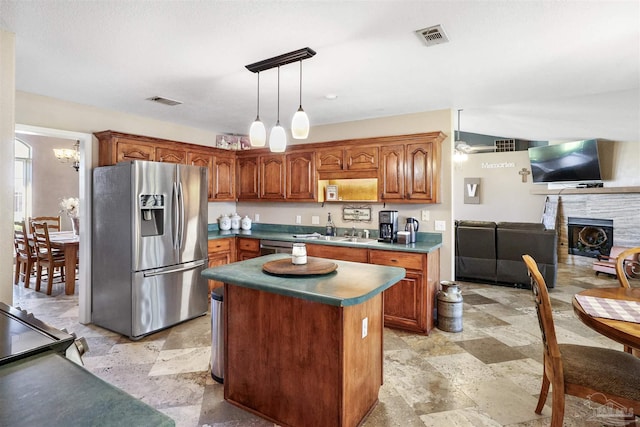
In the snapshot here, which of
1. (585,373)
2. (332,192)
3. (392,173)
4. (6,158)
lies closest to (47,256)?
(6,158)

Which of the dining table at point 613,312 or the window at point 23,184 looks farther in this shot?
the window at point 23,184

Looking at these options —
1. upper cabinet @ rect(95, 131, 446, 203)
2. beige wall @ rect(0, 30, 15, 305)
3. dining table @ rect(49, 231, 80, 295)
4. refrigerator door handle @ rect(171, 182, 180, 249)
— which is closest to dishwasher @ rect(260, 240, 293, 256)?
upper cabinet @ rect(95, 131, 446, 203)

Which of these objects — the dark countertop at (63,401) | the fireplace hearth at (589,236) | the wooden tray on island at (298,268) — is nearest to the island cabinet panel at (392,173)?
the wooden tray on island at (298,268)

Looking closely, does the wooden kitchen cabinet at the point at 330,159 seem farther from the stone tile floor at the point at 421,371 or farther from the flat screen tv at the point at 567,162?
the flat screen tv at the point at 567,162

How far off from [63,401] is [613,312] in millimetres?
2385

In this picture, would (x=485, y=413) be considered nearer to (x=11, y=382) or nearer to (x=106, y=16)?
(x=11, y=382)

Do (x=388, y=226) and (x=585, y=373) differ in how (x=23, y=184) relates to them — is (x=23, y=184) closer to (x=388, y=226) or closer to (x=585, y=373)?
(x=388, y=226)

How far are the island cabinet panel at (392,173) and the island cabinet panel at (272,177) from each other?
148 cm

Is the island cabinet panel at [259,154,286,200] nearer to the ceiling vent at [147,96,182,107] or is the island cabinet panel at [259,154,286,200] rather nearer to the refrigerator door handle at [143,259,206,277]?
the refrigerator door handle at [143,259,206,277]

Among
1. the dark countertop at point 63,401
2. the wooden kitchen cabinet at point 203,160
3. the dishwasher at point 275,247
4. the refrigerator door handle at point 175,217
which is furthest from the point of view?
the wooden kitchen cabinet at point 203,160

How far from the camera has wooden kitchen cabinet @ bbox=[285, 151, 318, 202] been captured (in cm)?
454

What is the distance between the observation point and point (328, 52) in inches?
95.2

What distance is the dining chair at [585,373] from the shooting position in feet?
5.48

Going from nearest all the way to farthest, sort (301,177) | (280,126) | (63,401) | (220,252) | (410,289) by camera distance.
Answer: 1. (63,401)
2. (280,126)
3. (410,289)
4. (220,252)
5. (301,177)
